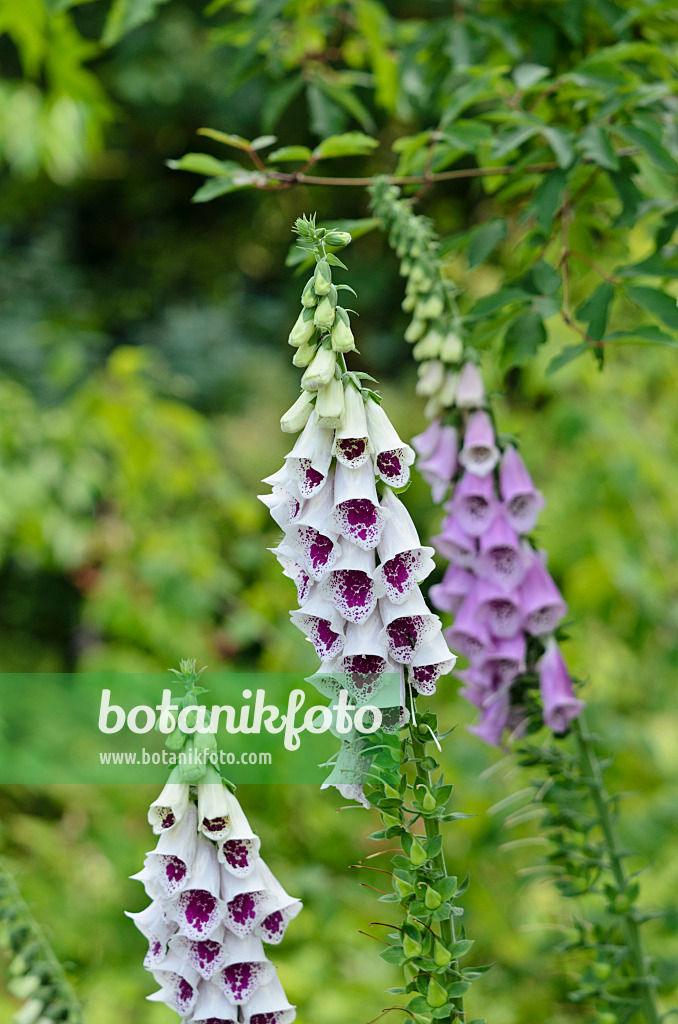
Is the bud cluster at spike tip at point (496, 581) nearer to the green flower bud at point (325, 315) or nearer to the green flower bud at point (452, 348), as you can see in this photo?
the green flower bud at point (452, 348)

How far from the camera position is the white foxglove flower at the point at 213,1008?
572 mm

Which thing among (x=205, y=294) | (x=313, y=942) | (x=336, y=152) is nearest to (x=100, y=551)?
(x=313, y=942)

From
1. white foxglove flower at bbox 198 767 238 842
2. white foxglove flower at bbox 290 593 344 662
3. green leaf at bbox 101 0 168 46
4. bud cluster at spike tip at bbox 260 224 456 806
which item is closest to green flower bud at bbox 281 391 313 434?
bud cluster at spike tip at bbox 260 224 456 806

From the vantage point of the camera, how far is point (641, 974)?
84 cm

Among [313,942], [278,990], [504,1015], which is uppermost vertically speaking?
[313,942]

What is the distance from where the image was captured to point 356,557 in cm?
59

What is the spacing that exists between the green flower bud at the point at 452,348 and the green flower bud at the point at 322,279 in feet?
1.15

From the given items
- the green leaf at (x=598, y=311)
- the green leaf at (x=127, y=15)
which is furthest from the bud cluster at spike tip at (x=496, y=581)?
the green leaf at (x=127, y=15)

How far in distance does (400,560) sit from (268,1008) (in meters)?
0.31

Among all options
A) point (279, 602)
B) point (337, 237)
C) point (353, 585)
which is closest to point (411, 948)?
point (353, 585)

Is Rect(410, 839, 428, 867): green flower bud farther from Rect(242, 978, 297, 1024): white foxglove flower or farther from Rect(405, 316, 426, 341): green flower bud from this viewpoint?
Rect(405, 316, 426, 341): green flower bud

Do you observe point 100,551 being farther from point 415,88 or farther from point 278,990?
point 278,990

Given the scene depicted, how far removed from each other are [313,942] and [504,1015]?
1.36 feet

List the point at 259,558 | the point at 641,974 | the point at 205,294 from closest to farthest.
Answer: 1. the point at 641,974
2. the point at 259,558
3. the point at 205,294
